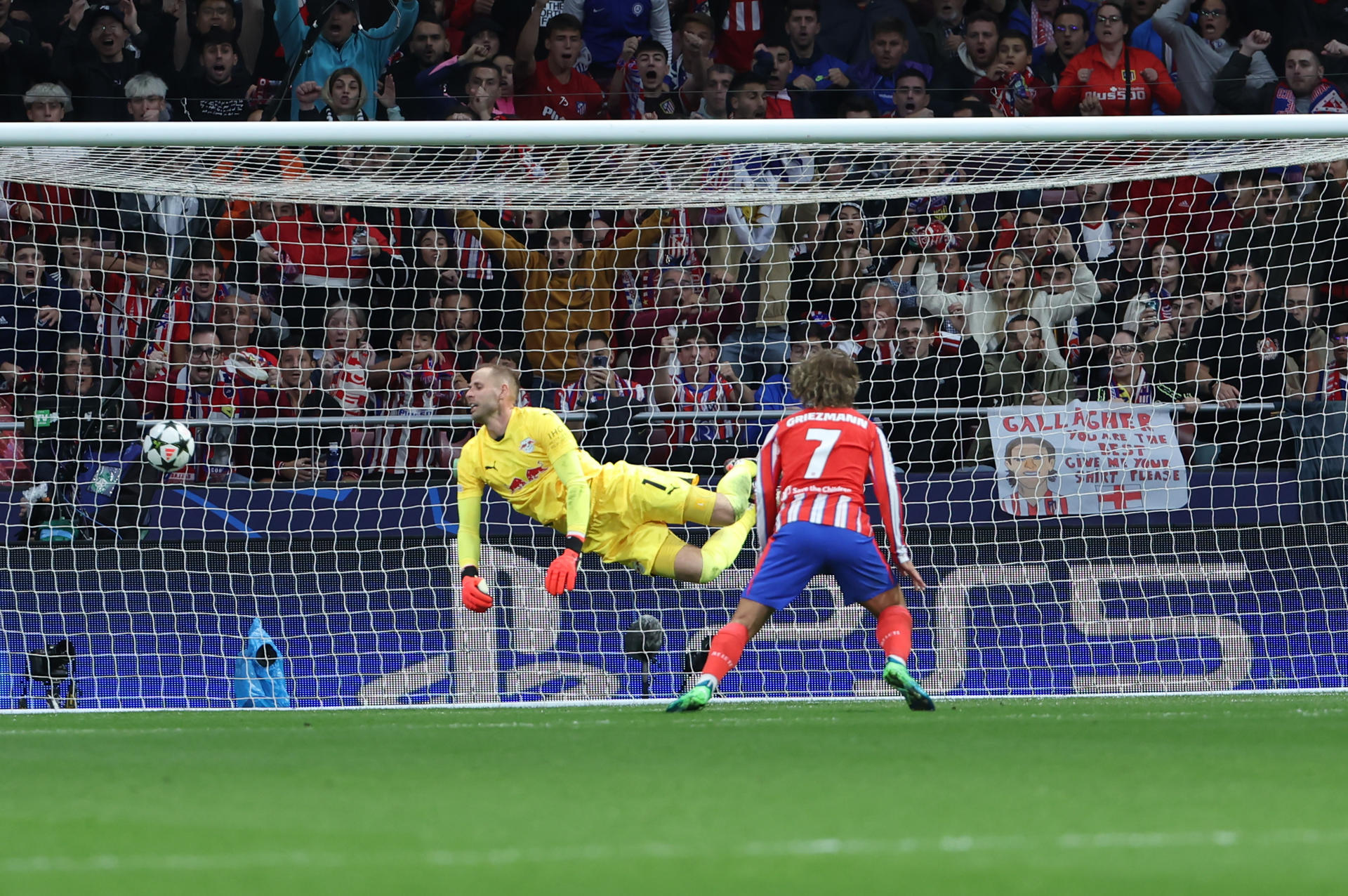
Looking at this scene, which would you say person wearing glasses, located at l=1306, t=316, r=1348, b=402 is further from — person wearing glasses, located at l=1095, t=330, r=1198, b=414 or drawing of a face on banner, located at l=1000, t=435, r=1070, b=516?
drawing of a face on banner, located at l=1000, t=435, r=1070, b=516

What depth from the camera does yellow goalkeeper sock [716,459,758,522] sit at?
8977 millimetres

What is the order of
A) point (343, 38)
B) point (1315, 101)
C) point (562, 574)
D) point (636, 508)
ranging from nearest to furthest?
point (562, 574), point (636, 508), point (343, 38), point (1315, 101)

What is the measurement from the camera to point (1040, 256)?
1112 cm

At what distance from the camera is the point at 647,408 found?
10461 mm

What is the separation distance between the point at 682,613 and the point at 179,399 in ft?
11.1

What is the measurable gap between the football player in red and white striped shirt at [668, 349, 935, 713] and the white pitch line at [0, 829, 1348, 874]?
337cm

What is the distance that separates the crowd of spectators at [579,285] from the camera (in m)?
10.2

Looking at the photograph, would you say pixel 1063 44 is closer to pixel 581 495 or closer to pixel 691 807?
pixel 581 495

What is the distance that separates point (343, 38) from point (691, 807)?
8.81m

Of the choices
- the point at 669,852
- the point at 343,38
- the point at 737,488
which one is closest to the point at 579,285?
the point at 737,488

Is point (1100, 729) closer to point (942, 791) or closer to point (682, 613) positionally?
point (942, 791)

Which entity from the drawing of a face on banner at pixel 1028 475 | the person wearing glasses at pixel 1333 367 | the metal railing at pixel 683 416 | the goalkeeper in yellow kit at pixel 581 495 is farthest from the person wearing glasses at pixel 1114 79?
the goalkeeper in yellow kit at pixel 581 495

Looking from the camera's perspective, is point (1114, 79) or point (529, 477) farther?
point (1114, 79)

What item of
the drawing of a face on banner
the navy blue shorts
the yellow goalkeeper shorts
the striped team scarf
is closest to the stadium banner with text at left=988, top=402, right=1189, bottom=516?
the drawing of a face on banner
